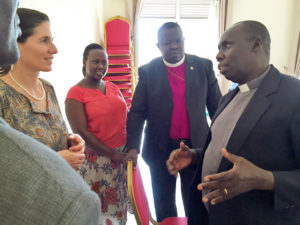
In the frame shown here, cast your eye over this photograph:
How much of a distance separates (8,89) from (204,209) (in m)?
1.15

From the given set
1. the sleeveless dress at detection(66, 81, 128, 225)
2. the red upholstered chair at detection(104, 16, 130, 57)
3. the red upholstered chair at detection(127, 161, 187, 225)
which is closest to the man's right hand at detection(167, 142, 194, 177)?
the red upholstered chair at detection(127, 161, 187, 225)

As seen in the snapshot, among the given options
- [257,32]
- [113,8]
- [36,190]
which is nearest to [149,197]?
[257,32]

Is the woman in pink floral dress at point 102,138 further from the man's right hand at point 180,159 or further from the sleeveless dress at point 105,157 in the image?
the man's right hand at point 180,159

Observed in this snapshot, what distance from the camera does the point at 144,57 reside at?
198 inches

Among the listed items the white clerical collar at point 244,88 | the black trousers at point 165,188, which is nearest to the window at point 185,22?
the black trousers at point 165,188

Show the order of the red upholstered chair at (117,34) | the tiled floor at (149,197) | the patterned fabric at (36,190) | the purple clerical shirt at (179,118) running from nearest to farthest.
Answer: the patterned fabric at (36,190)
the purple clerical shirt at (179,118)
the tiled floor at (149,197)
the red upholstered chair at (117,34)

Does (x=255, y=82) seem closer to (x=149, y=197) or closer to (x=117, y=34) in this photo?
(x=149, y=197)

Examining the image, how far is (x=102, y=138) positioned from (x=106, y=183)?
13.3 inches

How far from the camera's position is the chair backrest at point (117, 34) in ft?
13.1

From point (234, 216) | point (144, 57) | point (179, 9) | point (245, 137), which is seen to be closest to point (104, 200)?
point (234, 216)

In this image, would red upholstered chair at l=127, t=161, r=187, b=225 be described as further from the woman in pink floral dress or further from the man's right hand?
the woman in pink floral dress

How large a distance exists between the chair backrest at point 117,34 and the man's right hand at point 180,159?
10.6ft

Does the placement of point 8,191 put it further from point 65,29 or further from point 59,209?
point 65,29

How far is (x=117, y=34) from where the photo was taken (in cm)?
400
